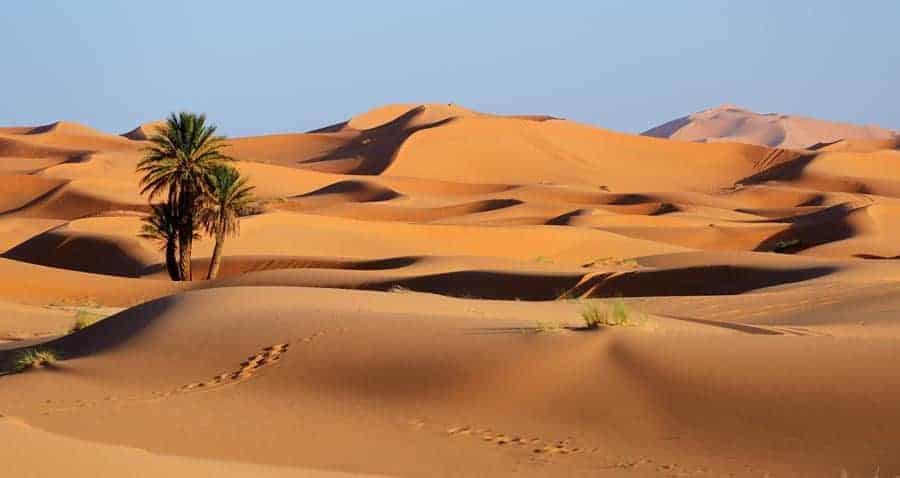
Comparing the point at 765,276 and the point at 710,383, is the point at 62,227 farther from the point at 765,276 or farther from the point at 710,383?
the point at 710,383

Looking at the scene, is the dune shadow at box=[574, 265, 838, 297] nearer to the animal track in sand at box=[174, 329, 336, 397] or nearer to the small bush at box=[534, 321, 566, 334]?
the small bush at box=[534, 321, 566, 334]

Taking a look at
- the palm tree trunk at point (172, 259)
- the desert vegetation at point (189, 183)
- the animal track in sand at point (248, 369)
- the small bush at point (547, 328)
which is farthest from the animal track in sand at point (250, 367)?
the palm tree trunk at point (172, 259)

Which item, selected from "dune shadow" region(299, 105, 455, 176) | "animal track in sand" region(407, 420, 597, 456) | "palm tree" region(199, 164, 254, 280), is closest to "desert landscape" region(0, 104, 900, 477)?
"animal track in sand" region(407, 420, 597, 456)

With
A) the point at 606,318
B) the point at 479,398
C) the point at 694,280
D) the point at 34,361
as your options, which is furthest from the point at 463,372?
the point at 694,280

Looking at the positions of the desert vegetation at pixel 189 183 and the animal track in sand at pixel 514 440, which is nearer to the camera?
the animal track in sand at pixel 514 440

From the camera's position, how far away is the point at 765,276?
25906 mm

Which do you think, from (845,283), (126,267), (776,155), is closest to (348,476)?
(845,283)

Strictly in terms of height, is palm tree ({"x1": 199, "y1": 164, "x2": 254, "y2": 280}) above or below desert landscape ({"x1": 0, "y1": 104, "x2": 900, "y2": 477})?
above

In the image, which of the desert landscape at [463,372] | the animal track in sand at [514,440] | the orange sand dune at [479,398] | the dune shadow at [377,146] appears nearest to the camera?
the desert landscape at [463,372]

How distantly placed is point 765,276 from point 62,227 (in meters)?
29.4

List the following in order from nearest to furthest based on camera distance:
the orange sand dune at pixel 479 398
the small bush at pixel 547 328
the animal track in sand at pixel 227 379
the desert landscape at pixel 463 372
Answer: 1. the desert landscape at pixel 463 372
2. the orange sand dune at pixel 479 398
3. the animal track in sand at pixel 227 379
4. the small bush at pixel 547 328

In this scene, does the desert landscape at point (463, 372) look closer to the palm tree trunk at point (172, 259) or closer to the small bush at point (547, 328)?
the small bush at point (547, 328)

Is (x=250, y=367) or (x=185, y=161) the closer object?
(x=250, y=367)

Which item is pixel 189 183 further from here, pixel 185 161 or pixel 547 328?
pixel 547 328
